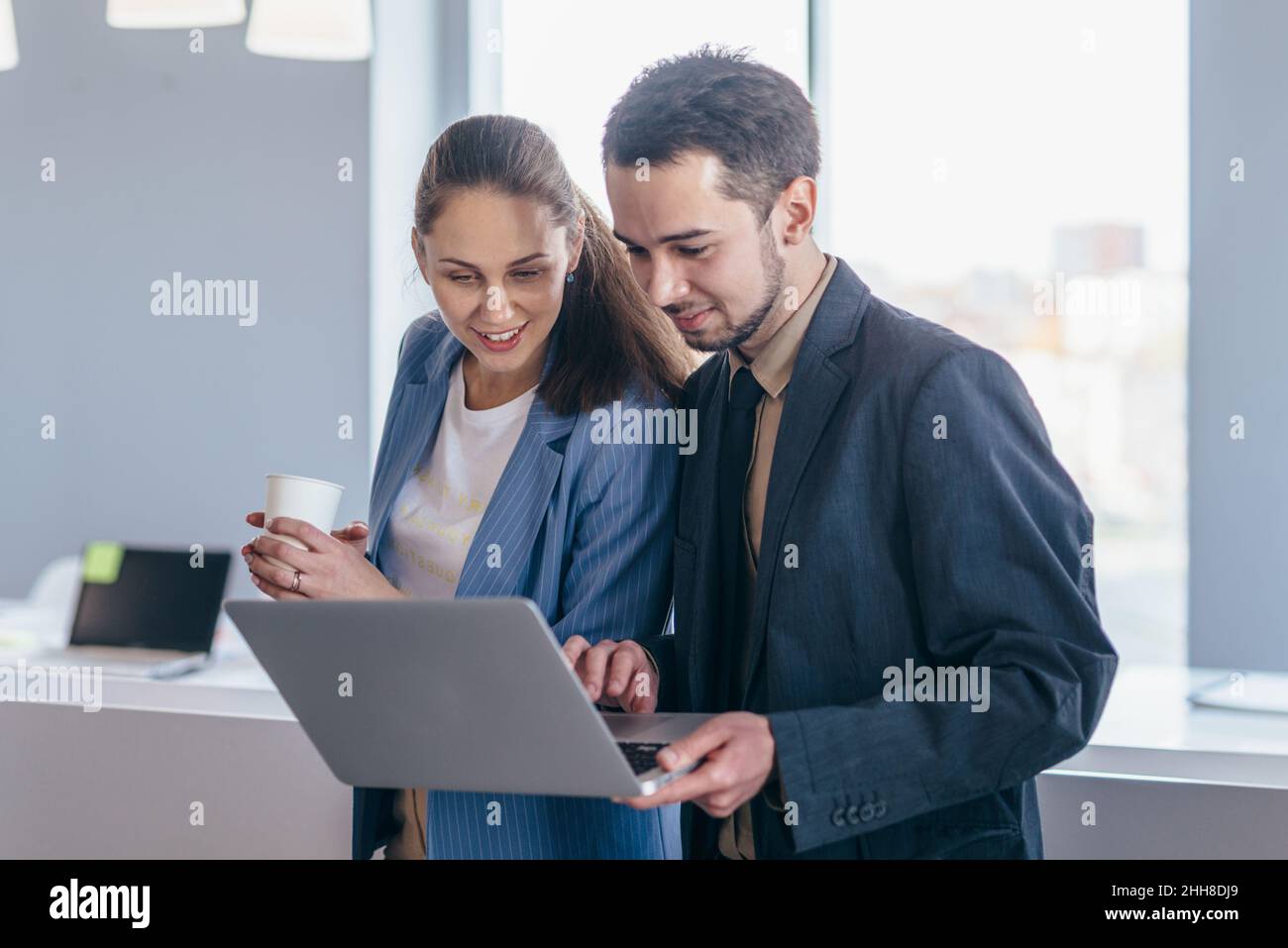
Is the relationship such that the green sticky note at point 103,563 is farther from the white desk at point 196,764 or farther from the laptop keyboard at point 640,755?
the laptop keyboard at point 640,755

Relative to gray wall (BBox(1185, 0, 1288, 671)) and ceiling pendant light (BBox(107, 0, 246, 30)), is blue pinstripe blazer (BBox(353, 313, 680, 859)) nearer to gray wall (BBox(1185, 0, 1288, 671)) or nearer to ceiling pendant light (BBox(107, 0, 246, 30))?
ceiling pendant light (BBox(107, 0, 246, 30))

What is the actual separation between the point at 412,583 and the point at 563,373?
1.07 feet

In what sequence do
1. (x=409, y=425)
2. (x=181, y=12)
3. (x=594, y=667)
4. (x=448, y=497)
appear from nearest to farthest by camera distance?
(x=594, y=667) < (x=448, y=497) < (x=409, y=425) < (x=181, y=12)

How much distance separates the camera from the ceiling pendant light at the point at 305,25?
2863mm

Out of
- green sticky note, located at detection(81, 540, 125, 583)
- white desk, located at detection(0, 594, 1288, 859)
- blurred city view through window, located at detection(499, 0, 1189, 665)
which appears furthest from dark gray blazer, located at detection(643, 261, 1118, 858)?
blurred city view through window, located at detection(499, 0, 1189, 665)

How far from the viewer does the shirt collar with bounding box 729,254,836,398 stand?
1401 millimetres

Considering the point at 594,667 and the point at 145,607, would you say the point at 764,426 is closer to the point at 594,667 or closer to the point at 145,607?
the point at 594,667

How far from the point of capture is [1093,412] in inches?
145

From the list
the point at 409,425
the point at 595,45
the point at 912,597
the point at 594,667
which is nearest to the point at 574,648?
the point at 594,667

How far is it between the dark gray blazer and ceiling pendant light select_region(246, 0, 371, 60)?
1904mm

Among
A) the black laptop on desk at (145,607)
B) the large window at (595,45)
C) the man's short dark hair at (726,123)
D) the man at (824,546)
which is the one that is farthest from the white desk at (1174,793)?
the large window at (595,45)

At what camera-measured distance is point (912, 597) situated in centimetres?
127

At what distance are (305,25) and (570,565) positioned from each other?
6.15ft
